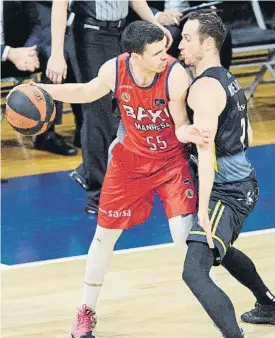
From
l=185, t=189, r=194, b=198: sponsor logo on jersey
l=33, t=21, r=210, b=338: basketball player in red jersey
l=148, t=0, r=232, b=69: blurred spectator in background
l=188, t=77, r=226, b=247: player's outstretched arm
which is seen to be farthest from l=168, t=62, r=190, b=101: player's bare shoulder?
l=148, t=0, r=232, b=69: blurred spectator in background

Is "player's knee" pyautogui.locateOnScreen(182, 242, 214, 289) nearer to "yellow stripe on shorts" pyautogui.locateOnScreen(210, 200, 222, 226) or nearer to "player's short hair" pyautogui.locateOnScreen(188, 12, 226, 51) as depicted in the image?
"yellow stripe on shorts" pyautogui.locateOnScreen(210, 200, 222, 226)

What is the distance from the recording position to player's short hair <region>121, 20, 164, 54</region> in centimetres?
465

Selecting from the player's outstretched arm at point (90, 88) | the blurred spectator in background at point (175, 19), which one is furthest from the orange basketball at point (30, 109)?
the blurred spectator in background at point (175, 19)

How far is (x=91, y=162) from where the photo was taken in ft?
23.2

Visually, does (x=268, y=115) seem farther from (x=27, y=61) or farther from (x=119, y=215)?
(x=119, y=215)

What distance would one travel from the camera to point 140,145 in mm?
4883

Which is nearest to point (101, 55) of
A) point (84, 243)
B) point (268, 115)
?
point (84, 243)

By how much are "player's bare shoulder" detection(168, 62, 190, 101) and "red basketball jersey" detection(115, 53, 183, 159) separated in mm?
20

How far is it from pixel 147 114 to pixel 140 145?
0.20 metres

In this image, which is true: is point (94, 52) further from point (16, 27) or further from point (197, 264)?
point (197, 264)

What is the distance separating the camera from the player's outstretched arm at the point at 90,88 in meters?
4.81

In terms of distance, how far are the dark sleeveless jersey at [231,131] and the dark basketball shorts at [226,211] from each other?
1.9 inches

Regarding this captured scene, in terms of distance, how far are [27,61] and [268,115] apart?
296 cm

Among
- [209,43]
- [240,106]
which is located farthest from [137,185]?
[209,43]
